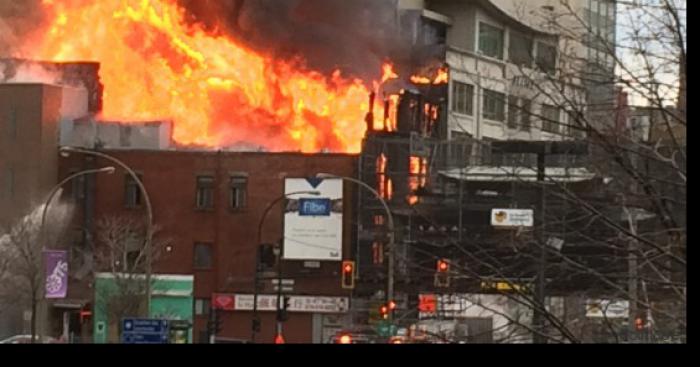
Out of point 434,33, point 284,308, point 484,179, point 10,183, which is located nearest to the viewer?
point 10,183

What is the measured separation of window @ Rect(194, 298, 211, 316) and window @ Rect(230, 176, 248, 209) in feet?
1.76

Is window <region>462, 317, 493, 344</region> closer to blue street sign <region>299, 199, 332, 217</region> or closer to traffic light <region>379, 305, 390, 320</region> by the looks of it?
traffic light <region>379, 305, 390, 320</region>

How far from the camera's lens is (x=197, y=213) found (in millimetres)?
5066

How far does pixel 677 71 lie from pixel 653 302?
781 millimetres

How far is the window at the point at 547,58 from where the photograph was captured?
11.6 feet

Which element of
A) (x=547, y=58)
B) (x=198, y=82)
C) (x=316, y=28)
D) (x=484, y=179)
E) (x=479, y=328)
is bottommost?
(x=479, y=328)

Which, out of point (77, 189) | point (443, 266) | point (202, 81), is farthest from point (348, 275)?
point (202, 81)

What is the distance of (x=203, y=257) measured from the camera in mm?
4859

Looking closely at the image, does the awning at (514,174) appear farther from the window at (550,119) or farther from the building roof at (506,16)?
the building roof at (506,16)

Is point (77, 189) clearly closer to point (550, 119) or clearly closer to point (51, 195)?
point (51, 195)

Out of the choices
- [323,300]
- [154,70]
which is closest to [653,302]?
[323,300]

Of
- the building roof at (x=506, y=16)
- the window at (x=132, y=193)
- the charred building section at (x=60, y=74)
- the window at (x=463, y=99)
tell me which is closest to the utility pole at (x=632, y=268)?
the building roof at (x=506, y=16)

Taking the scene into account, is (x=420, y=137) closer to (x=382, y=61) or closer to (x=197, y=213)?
(x=382, y=61)

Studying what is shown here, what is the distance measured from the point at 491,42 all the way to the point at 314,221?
1.23 metres
